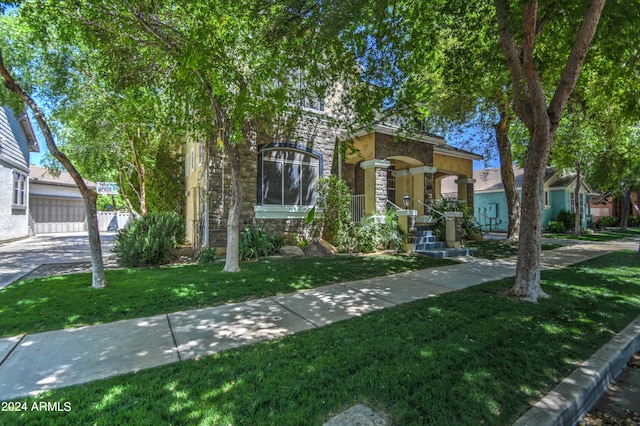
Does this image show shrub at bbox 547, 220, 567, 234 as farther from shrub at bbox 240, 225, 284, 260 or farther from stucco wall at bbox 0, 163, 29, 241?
stucco wall at bbox 0, 163, 29, 241

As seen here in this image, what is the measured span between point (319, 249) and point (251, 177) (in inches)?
132

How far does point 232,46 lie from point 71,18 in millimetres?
3095

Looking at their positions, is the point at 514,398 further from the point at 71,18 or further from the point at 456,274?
the point at 71,18

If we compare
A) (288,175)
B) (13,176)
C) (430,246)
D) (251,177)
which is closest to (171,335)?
(251,177)

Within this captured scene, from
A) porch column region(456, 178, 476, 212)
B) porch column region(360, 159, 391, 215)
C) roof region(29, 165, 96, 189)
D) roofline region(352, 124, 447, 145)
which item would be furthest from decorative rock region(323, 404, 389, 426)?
roof region(29, 165, 96, 189)

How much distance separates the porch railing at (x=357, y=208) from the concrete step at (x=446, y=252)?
2.83 meters

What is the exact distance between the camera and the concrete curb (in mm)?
2492

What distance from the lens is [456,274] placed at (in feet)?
24.9

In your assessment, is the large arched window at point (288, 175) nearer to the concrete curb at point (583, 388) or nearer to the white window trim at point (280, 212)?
the white window trim at point (280, 212)

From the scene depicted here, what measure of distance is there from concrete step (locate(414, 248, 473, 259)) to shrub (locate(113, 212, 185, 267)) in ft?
25.9

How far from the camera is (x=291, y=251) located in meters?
10.1

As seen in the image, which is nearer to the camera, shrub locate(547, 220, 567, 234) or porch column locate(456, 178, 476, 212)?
porch column locate(456, 178, 476, 212)

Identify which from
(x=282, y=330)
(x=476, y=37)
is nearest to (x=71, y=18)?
(x=282, y=330)

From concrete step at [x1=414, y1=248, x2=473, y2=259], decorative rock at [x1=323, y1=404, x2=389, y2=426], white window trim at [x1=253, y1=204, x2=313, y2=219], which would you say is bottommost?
decorative rock at [x1=323, y1=404, x2=389, y2=426]
